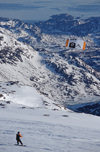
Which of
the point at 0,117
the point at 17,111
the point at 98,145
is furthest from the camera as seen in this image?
the point at 17,111

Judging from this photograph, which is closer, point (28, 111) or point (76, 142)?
point (76, 142)

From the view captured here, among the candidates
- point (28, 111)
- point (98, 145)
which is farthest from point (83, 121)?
point (98, 145)

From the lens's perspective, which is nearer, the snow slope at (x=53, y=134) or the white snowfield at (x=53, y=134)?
the white snowfield at (x=53, y=134)

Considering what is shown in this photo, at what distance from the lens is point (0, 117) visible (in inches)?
A: 3398

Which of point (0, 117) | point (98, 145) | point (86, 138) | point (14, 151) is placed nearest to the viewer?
point (14, 151)

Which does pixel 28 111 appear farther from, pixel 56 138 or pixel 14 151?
pixel 14 151

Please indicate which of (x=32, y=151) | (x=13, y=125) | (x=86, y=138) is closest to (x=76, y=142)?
(x=86, y=138)

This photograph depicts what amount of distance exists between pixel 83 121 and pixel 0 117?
2721cm

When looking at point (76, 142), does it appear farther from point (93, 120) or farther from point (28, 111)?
point (28, 111)

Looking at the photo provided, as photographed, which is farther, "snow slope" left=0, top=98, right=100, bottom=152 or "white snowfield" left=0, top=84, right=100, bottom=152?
"snow slope" left=0, top=98, right=100, bottom=152

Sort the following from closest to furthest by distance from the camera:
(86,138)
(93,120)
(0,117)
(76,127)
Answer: (86,138) → (76,127) → (0,117) → (93,120)

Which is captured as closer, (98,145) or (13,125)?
(98,145)

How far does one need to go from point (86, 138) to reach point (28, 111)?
41.2 metres

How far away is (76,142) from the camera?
206ft
